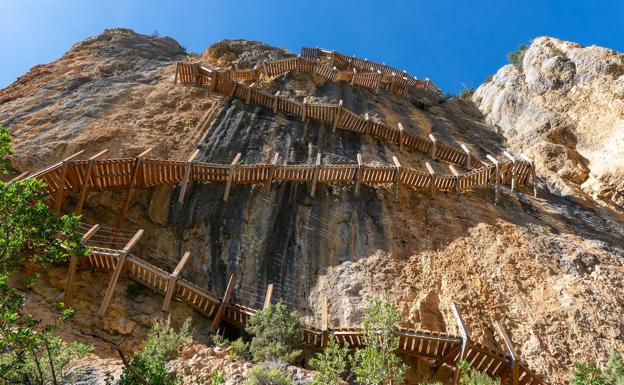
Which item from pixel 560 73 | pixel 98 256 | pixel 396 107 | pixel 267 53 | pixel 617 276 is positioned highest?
→ pixel 560 73

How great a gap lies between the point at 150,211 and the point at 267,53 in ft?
54.8

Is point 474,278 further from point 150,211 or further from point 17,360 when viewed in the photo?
point 17,360

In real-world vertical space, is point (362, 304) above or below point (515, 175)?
below

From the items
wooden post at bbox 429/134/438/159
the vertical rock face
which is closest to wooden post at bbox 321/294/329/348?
wooden post at bbox 429/134/438/159

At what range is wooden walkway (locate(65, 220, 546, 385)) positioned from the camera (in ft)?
34.9

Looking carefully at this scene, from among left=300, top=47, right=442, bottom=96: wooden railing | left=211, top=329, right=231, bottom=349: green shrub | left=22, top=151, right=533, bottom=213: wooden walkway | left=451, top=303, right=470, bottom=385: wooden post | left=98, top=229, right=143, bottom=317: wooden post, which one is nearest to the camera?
left=211, top=329, right=231, bottom=349: green shrub

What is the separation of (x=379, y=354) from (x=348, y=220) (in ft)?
23.1

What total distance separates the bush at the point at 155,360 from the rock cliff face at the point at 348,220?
1.73 m

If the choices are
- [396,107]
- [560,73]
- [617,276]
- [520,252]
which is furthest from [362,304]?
[560,73]

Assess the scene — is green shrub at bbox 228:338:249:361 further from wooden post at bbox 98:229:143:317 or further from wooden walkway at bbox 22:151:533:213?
wooden walkway at bbox 22:151:533:213

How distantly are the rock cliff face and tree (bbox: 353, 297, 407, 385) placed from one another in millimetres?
2827

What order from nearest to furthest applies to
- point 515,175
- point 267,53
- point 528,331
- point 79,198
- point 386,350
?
point 386,350 → point 528,331 → point 79,198 → point 515,175 → point 267,53

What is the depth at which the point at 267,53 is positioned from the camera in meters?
28.2

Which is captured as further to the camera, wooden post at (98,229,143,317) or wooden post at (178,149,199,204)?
wooden post at (178,149,199,204)
